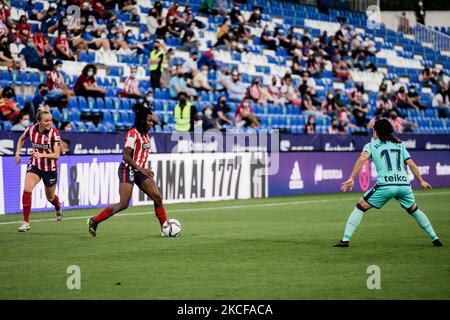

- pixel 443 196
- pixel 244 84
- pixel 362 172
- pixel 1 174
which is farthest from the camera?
pixel 244 84

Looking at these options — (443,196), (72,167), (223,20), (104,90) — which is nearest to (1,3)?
(104,90)

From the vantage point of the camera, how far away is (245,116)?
94.1 ft

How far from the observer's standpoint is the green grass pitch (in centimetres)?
948

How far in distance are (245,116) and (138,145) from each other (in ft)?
45.8

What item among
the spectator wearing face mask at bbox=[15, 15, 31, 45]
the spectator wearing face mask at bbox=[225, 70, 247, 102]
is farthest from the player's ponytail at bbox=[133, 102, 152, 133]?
the spectator wearing face mask at bbox=[225, 70, 247, 102]

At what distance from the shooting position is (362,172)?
30.1 metres

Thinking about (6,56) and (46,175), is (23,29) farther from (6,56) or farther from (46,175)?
(46,175)

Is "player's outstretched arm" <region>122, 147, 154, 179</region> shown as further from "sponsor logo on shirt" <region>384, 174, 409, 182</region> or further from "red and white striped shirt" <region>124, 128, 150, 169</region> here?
"sponsor logo on shirt" <region>384, 174, 409, 182</region>

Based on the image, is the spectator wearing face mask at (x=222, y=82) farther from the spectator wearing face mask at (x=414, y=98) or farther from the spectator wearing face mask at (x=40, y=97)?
the spectator wearing face mask at (x=414, y=98)

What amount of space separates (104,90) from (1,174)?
19.9 feet

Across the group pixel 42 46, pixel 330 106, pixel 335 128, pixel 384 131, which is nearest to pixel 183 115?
pixel 42 46

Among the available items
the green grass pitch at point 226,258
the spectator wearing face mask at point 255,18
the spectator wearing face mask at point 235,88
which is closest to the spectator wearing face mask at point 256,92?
the spectator wearing face mask at point 235,88

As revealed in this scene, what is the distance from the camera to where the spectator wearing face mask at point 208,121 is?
86.4ft

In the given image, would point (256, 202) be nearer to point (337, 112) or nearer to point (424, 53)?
point (337, 112)
